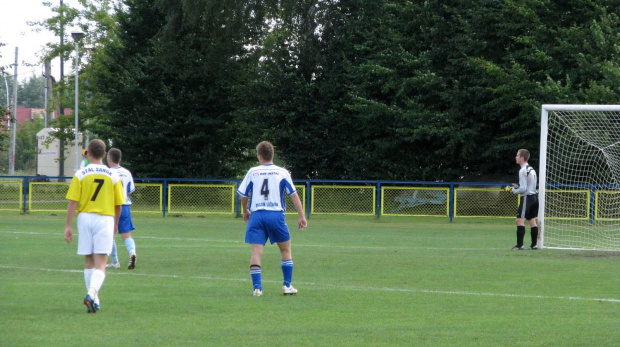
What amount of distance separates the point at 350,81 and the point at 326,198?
7.55m

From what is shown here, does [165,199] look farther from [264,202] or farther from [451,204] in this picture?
[264,202]

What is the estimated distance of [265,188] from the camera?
32.3 feet

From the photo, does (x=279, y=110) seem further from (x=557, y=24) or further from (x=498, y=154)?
(x=557, y=24)

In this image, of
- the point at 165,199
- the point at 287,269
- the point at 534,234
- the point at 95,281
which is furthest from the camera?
the point at 165,199

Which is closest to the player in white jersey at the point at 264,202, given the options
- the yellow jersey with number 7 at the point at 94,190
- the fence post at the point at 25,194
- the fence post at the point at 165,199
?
the yellow jersey with number 7 at the point at 94,190

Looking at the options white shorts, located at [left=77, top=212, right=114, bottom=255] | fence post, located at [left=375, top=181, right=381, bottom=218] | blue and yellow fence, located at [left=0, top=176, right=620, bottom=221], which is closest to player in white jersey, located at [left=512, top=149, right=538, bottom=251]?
white shorts, located at [left=77, top=212, right=114, bottom=255]

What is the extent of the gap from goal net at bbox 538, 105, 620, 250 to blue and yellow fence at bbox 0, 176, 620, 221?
93.3 inches

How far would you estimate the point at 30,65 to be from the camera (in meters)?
54.2

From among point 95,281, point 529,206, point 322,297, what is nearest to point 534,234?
point 529,206

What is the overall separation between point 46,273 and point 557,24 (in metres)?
24.4

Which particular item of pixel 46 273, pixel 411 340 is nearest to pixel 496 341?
pixel 411 340

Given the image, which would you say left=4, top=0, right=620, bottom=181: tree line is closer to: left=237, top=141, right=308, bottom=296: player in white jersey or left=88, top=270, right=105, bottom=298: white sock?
left=237, top=141, right=308, bottom=296: player in white jersey

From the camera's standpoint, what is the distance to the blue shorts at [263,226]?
9.88m

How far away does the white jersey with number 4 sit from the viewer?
985 cm
